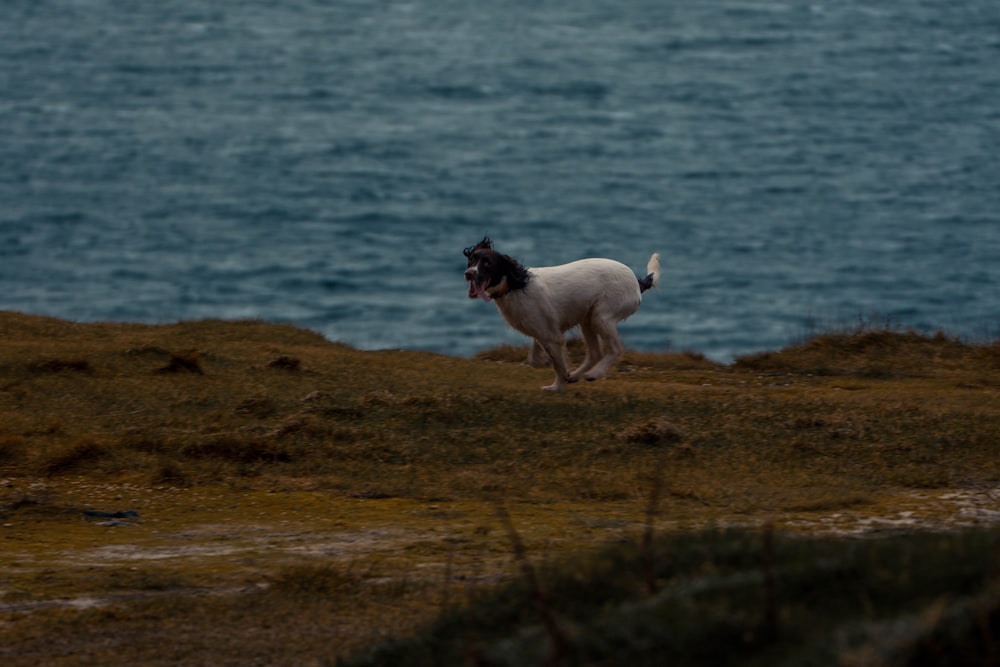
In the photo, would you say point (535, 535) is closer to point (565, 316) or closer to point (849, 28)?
point (565, 316)

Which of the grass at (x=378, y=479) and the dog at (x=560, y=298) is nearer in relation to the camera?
the grass at (x=378, y=479)

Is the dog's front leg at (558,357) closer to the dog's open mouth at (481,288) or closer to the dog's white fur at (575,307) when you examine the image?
the dog's white fur at (575,307)

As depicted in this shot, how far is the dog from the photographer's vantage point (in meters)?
16.1

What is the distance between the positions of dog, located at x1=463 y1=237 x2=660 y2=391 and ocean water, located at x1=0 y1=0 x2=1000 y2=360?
81.2 feet

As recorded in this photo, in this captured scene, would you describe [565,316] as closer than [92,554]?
No

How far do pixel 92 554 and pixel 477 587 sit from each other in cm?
307

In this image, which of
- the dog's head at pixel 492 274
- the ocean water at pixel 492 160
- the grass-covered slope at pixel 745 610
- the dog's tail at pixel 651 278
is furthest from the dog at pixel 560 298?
the ocean water at pixel 492 160

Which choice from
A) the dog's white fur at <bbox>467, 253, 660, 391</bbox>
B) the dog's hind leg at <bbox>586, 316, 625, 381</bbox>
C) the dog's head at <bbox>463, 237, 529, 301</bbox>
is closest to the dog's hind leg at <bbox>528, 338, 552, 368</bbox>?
the dog's white fur at <bbox>467, 253, 660, 391</bbox>

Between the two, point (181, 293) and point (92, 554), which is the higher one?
point (92, 554)

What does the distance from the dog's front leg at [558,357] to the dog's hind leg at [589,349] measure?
0.35m

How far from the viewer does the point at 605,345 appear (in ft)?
55.7

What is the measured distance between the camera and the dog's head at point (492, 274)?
52.2 ft

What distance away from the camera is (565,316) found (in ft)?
54.3

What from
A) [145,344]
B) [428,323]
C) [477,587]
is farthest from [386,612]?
[428,323]
